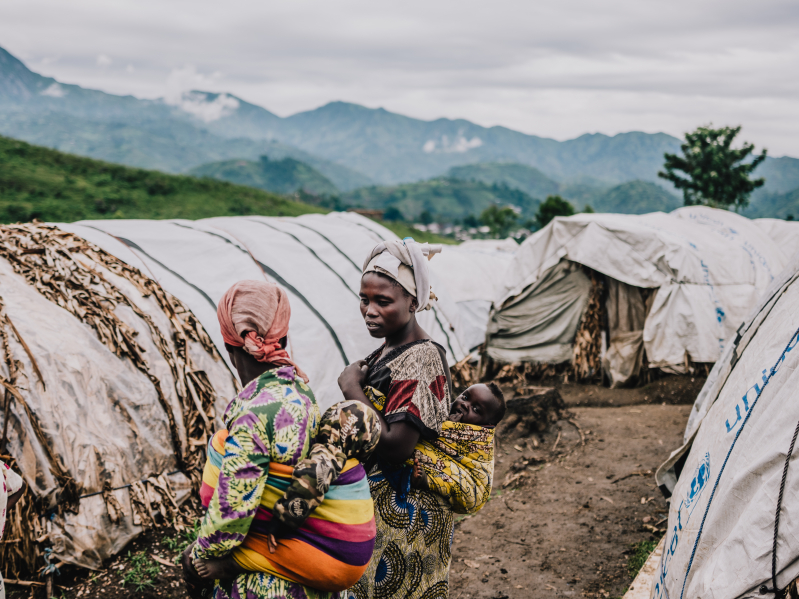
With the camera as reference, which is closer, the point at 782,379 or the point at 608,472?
the point at 782,379

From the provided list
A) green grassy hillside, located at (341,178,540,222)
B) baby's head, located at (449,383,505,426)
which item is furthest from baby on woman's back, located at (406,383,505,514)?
green grassy hillside, located at (341,178,540,222)

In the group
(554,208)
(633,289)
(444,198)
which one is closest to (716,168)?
(554,208)

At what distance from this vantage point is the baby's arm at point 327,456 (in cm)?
149

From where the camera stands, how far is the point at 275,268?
542 cm

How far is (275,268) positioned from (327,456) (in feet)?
13.4

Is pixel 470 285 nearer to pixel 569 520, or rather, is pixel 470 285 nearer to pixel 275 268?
pixel 275 268

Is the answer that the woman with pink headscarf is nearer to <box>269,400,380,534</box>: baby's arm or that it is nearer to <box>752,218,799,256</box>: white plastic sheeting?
<box>269,400,380,534</box>: baby's arm

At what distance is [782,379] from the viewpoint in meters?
2.11

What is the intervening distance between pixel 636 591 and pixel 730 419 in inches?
45.1

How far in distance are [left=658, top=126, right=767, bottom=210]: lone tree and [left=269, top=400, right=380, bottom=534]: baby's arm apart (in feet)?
Result: 89.2

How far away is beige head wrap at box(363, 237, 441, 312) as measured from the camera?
196cm

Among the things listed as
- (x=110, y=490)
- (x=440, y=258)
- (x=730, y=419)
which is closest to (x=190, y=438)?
(x=110, y=490)

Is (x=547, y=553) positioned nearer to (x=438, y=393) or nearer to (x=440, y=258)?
(x=438, y=393)

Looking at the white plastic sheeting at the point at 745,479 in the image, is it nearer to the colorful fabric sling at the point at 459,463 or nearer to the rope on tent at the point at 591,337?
the colorful fabric sling at the point at 459,463
